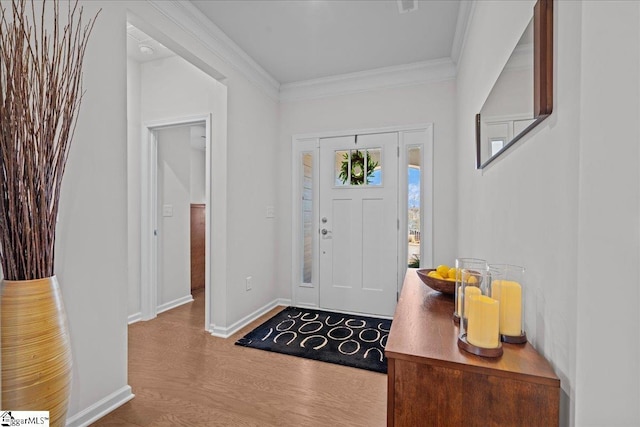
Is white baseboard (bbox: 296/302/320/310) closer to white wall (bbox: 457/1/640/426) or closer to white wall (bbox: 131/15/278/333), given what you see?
white wall (bbox: 131/15/278/333)

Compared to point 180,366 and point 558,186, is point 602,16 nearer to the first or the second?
point 558,186

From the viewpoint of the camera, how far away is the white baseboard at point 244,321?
8.73 feet

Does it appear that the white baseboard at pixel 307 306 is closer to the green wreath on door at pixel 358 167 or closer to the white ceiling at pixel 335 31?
the green wreath on door at pixel 358 167

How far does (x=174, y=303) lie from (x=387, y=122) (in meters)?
3.05

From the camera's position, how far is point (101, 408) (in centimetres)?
161

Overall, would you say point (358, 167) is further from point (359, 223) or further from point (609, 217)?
point (609, 217)

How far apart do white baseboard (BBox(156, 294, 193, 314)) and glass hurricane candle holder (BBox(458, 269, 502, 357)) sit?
319 centimetres

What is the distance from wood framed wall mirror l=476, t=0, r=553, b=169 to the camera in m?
0.85

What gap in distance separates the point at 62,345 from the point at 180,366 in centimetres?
110

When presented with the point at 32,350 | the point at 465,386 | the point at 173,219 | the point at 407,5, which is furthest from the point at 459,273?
the point at 173,219

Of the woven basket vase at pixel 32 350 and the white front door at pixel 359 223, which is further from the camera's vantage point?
the white front door at pixel 359 223

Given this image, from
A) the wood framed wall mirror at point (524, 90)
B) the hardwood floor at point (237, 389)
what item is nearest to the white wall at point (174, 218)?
the hardwood floor at point (237, 389)

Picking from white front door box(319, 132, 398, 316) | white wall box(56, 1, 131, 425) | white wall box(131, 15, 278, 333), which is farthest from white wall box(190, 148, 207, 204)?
white wall box(56, 1, 131, 425)

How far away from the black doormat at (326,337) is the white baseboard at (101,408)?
34.6 inches
